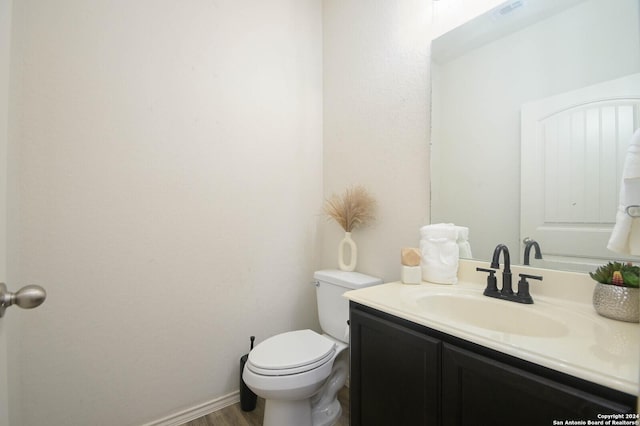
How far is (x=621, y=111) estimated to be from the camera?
840 mm

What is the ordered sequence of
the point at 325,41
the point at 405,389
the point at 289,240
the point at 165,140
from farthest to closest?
the point at 325,41, the point at 289,240, the point at 165,140, the point at 405,389

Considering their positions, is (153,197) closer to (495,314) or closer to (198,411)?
(198,411)

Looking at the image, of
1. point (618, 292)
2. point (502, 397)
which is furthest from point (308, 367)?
point (618, 292)

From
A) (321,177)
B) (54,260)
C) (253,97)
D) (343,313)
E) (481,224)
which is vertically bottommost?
(343,313)

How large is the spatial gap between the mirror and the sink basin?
229 millimetres

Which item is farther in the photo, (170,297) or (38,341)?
(170,297)

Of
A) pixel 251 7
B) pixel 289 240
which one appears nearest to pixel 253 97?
pixel 251 7

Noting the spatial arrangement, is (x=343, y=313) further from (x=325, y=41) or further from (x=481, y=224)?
(x=325, y=41)

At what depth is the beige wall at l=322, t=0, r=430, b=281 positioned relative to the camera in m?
1.38

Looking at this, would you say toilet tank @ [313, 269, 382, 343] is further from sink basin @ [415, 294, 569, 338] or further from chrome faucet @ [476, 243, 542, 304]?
chrome faucet @ [476, 243, 542, 304]

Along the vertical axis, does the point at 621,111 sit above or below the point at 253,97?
below

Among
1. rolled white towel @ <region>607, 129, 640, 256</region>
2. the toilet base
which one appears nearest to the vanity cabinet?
the toilet base

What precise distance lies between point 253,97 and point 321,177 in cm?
70

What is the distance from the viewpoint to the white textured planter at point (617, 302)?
73 cm
